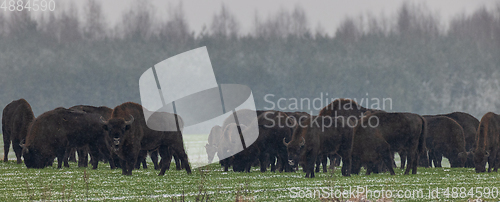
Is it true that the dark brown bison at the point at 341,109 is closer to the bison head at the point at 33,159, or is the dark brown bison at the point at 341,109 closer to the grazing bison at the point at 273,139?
the grazing bison at the point at 273,139

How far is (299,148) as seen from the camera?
1592cm

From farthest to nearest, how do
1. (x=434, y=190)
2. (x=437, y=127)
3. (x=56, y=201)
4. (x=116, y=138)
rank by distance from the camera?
1. (x=437, y=127)
2. (x=116, y=138)
3. (x=434, y=190)
4. (x=56, y=201)

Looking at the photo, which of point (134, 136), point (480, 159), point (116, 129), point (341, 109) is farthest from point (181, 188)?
point (480, 159)

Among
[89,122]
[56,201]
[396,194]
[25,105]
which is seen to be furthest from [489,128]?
[25,105]

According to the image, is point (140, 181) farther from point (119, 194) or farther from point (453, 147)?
point (453, 147)

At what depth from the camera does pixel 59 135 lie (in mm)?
18594

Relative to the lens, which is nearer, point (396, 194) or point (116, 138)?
point (396, 194)

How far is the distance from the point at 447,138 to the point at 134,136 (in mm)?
13352

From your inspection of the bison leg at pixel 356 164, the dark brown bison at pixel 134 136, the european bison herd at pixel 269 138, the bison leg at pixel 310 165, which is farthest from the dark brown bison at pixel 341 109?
the dark brown bison at pixel 134 136

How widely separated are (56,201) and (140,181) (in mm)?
4319

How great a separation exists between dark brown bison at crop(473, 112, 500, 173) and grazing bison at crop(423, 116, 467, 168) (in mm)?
3580

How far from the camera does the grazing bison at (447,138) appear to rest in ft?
76.1

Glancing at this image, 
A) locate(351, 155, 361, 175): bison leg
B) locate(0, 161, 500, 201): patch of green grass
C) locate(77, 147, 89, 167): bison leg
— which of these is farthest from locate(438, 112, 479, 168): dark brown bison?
locate(77, 147, 89, 167): bison leg

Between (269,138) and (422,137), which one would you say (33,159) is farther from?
(422,137)
